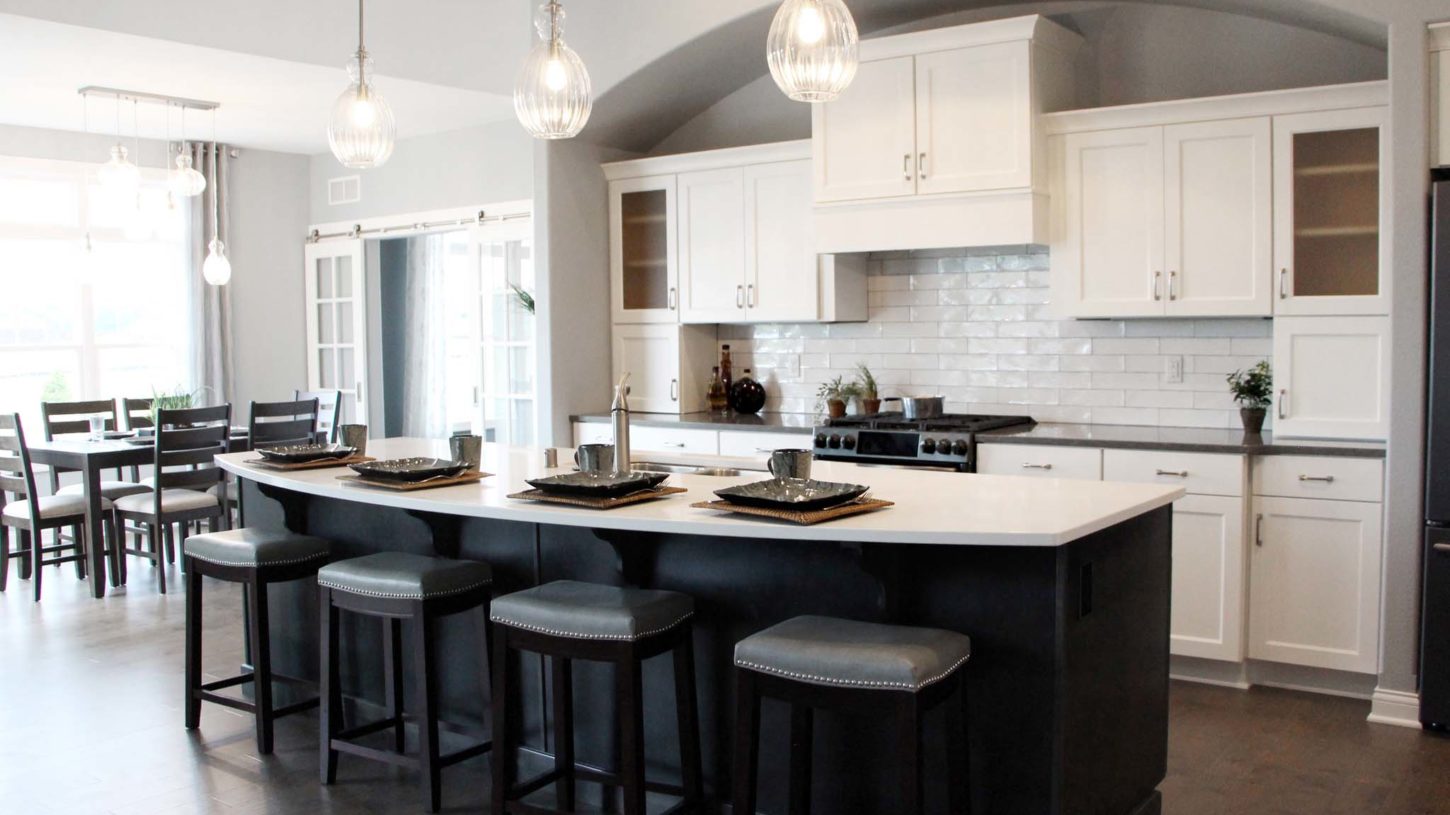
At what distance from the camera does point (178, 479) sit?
21.2ft

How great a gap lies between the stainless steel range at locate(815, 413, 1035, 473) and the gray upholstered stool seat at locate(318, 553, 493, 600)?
2169 mm

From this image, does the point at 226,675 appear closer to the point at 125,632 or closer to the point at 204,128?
the point at 125,632

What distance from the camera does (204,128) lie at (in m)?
8.10

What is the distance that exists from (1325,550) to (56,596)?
5.86m

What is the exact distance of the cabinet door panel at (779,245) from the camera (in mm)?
6000

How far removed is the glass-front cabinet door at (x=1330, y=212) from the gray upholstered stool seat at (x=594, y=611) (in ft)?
9.54

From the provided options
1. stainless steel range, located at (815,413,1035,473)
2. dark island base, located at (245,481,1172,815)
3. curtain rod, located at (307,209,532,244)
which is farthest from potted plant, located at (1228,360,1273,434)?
curtain rod, located at (307,209,532,244)

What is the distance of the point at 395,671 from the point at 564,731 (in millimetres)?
878

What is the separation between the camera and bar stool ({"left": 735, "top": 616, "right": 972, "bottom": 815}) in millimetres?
2561

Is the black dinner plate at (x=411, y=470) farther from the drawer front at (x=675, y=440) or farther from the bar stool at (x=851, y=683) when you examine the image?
the drawer front at (x=675, y=440)

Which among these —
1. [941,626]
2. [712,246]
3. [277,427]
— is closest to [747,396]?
[712,246]

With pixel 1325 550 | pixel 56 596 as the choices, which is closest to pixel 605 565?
pixel 1325 550

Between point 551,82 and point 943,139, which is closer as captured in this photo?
point 551,82

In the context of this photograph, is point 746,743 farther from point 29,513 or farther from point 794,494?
point 29,513
